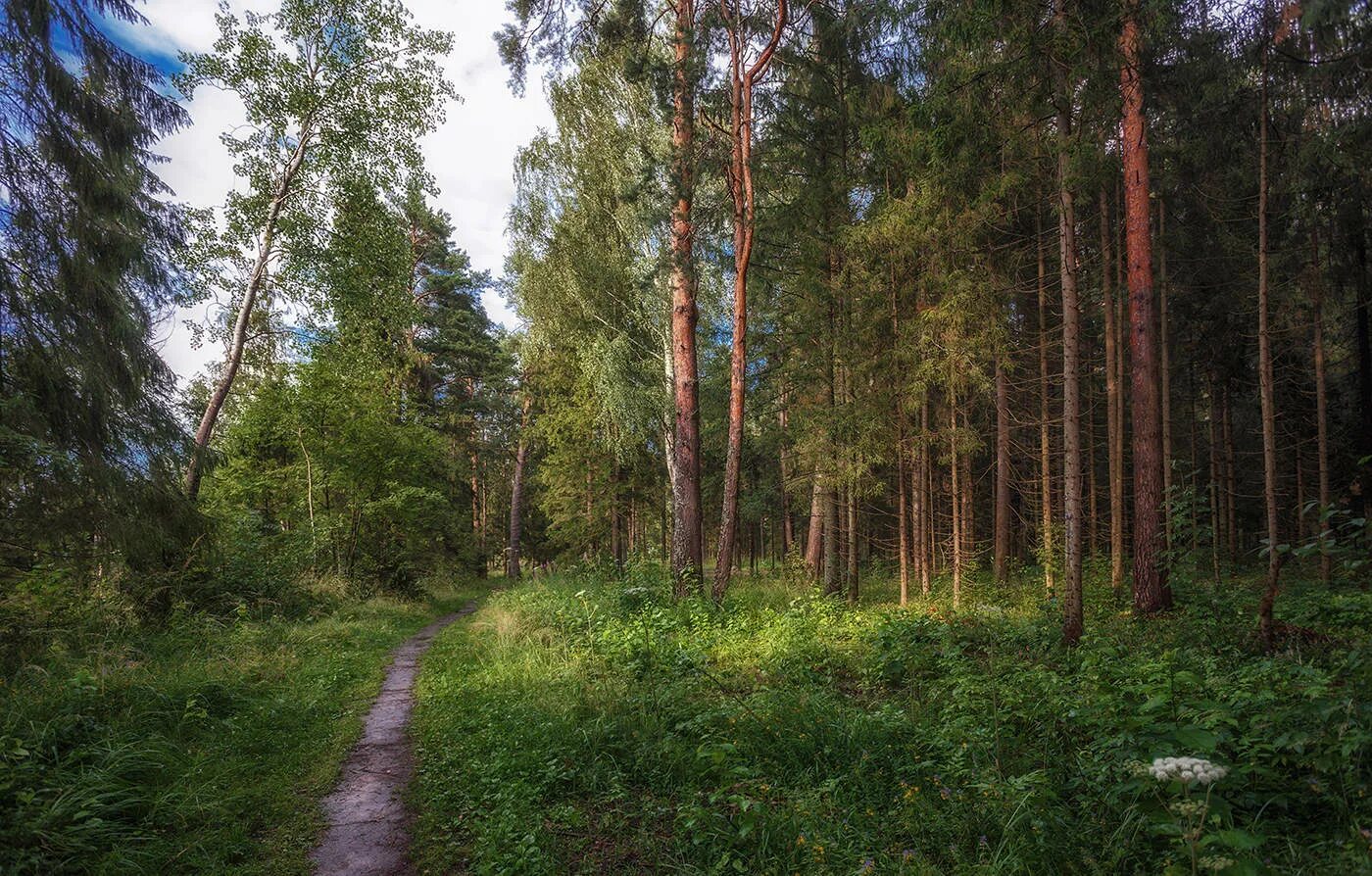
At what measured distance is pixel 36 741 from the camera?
4.27 m

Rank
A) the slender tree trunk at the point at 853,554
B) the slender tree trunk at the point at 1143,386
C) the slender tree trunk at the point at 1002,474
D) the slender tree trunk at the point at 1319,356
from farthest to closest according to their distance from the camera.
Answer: the slender tree trunk at the point at 1319,356, the slender tree trunk at the point at 1002,474, the slender tree trunk at the point at 853,554, the slender tree trunk at the point at 1143,386

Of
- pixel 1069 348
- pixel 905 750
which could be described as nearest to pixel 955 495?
pixel 1069 348

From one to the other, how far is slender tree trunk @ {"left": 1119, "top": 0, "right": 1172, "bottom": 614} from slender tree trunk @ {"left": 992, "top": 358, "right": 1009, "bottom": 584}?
8.64 ft

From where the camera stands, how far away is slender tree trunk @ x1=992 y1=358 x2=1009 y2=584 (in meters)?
12.0

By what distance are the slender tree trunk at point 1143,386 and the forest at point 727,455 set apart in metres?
0.07

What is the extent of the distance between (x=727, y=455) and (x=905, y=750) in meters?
6.67

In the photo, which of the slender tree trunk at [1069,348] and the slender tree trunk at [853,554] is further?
the slender tree trunk at [853,554]

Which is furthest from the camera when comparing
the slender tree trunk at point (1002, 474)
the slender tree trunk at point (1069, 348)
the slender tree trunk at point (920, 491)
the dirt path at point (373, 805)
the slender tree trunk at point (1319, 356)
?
the slender tree trunk at point (1319, 356)

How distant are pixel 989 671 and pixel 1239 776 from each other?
10.5 ft

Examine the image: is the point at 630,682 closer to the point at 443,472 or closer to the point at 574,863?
the point at 574,863

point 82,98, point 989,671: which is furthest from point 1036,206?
point 82,98

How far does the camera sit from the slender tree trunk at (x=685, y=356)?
34.2 feet

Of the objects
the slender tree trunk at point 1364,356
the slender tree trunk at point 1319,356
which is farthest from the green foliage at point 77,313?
the slender tree trunk at point 1364,356

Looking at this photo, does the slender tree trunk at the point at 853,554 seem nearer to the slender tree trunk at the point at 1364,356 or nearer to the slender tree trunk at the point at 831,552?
the slender tree trunk at the point at 831,552
